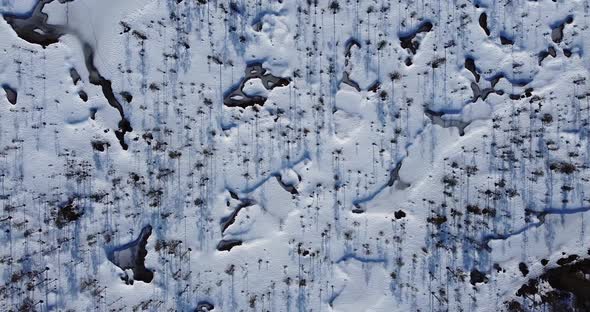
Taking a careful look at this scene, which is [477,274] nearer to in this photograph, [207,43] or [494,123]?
[494,123]

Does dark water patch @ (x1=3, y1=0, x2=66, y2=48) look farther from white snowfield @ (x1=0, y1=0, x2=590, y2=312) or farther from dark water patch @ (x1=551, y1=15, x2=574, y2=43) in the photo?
dark water patch @ (x1=551, y1=15, x2=574, y2=43)

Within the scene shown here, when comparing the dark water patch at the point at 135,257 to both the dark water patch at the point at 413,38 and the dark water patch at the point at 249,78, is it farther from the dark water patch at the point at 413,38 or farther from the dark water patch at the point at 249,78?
the dark water patch at the point at 413,38

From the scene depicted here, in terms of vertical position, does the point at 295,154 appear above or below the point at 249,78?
below

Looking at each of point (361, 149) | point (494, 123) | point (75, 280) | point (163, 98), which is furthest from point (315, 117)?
point (75, 280)

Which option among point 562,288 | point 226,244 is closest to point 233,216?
point 226,244

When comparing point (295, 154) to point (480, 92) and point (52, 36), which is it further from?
point (52, 36)

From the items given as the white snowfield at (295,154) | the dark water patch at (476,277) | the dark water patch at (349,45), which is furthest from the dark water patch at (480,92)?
the dark water patch at (476,277)
